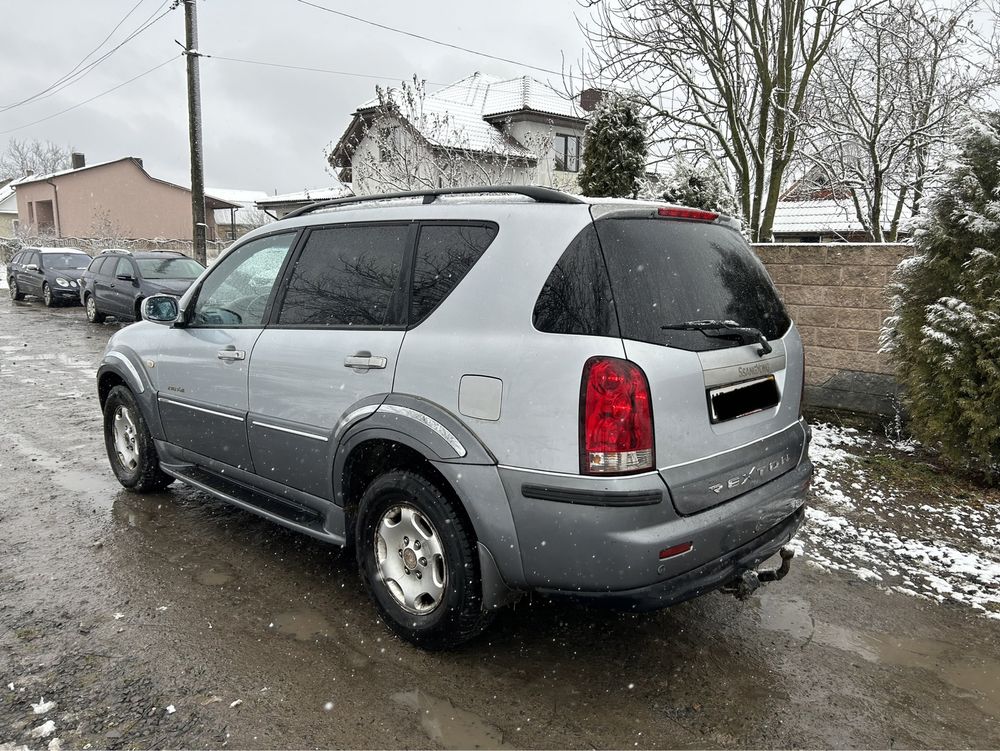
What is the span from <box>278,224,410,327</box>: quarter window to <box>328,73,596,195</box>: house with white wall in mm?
7912

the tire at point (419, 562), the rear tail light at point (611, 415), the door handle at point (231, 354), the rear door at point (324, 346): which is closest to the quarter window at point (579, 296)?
the rear tail light at point (611, 415)

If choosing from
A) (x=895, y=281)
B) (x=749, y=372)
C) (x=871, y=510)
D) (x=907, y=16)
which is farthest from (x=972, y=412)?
(x=907, y=16)

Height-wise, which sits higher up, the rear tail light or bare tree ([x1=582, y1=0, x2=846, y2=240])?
bare tree ([x1=582, y1=0, x2=846, y2=240])

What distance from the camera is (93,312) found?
16.0 meters

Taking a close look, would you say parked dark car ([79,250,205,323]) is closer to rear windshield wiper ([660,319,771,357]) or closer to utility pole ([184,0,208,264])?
utility pole ([184,0,208,264])

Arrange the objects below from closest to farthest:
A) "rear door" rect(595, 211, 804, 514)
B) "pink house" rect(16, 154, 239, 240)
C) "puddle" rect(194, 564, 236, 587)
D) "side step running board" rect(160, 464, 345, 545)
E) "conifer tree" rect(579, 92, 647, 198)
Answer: "rear door" rect(595, 211, 804, 514)
"side step running board" rect(160, 464, 345, 545)
"puddle" rect(194, 564, 236, 587)
"conifer tree" rect(579, 92, 647, 198)
"pink house" rect(16, 154, 239, 240)

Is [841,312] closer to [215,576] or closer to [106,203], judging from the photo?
[215,576]

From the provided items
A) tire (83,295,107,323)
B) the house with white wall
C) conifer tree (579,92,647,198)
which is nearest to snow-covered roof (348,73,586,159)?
the house with white wall

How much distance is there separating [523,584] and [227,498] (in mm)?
2082

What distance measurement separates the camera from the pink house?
47.2 meters

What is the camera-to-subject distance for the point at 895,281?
234 inches

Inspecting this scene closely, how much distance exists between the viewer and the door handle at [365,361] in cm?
308

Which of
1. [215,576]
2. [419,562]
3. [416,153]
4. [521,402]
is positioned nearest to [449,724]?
[419,562]

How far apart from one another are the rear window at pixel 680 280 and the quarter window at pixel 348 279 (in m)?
1.03
